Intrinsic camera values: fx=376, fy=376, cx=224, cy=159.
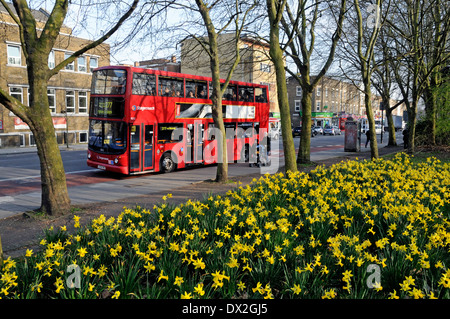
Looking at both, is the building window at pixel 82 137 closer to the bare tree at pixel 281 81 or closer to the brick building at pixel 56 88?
the brick building at pixel 56 88

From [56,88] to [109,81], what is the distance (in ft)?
67.6

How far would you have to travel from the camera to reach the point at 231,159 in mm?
19656

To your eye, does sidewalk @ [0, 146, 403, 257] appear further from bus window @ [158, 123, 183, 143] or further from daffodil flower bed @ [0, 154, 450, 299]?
daffodil flower bed @ [0, 154, 450, 299]

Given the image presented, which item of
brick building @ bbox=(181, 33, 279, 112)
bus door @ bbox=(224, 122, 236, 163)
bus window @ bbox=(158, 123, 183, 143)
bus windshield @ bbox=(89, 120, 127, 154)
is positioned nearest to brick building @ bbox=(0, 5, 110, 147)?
brick building @ bbox=(181, 33, 279, 112)

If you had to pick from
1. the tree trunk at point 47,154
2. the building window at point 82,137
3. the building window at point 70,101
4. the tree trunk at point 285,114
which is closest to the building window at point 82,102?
the building window at point 70,101

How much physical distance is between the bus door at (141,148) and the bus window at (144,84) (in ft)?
4.30

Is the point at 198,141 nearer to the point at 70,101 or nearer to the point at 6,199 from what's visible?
the point at 6,199

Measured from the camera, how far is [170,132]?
16.0 metres

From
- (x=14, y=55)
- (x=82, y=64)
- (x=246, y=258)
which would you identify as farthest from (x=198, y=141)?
(x=82, y=64)

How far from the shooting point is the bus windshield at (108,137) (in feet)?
47.2

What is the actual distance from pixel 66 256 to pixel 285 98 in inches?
338

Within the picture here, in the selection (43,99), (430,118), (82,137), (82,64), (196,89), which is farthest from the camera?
(82,137)

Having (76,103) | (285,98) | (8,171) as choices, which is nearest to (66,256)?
(285,98)

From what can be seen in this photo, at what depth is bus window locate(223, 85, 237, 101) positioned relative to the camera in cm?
1825
